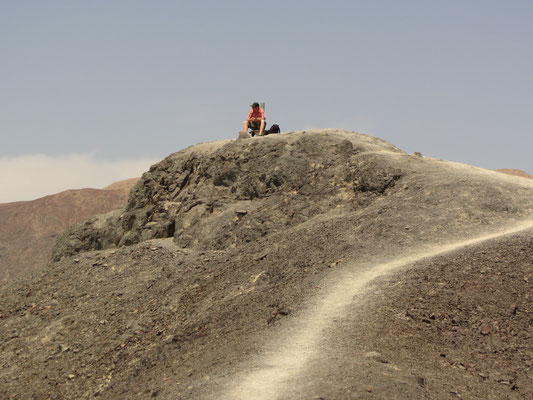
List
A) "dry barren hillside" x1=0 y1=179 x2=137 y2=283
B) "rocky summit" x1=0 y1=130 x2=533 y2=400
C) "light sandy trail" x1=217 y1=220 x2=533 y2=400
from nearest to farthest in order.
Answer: "light sandy trail" x1=217 y1=220 x2=533 y2=400
"rocky summit" x1=0 y1=130 x2=533 y2=400
"dry barren hillside" x1=0 y1=179 x2=137 y2=283

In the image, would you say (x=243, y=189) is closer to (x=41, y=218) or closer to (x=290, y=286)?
(x=290, y=286)

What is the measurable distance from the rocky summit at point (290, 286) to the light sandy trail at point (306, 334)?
4 centimetres

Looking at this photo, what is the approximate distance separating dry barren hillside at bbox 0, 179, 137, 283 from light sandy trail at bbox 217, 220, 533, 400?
54750 millimetres

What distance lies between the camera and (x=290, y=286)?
12.3m

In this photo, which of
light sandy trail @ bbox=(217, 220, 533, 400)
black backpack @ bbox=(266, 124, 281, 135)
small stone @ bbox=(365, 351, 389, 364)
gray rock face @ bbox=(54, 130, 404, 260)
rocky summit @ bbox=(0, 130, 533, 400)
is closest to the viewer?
light sandy trail @ bbox=(217, 220, 533, 400)

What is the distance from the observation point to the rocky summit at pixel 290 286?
8.70m

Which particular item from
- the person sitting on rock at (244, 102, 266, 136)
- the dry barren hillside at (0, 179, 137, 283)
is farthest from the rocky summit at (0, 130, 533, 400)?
the dry barren hillside at (0, 179, 137, 283)

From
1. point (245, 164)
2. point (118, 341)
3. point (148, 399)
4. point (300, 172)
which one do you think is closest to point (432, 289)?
point (148, 399)

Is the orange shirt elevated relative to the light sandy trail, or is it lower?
elevated

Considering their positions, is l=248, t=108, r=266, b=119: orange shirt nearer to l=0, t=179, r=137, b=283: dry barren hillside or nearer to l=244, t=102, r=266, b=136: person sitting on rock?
l=244, t=102, r=266, b=136: person sitting on rock

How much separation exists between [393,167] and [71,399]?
10141mm

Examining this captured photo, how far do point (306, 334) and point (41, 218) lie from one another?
66.2 meters

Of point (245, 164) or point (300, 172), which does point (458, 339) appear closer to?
point (300, 172)

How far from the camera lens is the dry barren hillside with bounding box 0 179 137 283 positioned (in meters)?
64.2
